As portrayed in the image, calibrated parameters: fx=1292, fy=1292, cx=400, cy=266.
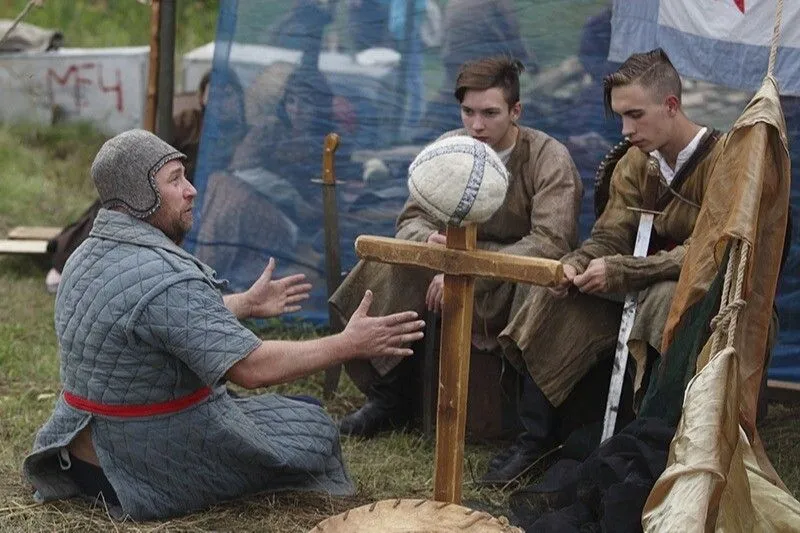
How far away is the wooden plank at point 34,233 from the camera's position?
8555 mm

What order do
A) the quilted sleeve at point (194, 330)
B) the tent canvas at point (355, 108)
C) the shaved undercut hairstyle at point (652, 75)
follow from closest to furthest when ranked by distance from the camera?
the quilted sleeve at point (194, 330)
the shaved undercut hairstyle at point (652, 75)
the tent canvas at point (355, 108)

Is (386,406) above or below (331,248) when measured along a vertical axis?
below

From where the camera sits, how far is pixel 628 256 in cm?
465

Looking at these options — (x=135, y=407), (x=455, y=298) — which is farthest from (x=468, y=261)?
(x=135, y=407)

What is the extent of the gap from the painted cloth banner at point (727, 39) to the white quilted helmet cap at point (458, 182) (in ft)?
6.71

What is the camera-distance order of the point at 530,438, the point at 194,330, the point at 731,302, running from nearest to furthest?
the point at 731,302
the point at 194,330
the point at 530,438

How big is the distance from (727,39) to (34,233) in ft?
17.0

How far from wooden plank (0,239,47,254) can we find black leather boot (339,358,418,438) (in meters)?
3.43

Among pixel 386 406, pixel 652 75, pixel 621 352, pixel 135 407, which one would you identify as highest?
pixel 652 75

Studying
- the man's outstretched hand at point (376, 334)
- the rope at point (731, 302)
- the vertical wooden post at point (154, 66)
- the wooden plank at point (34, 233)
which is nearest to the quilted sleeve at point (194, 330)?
the man's outstretched hand at point (376, 334)

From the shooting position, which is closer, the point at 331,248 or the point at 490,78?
the point at 490,78

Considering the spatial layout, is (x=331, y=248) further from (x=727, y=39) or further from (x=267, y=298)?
(x=727, y=39)

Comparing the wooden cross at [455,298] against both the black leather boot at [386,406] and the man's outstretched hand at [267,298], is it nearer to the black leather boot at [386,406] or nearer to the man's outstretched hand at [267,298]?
the man's outstretched hand at [267,298]

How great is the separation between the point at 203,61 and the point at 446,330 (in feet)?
27.1
